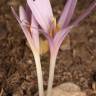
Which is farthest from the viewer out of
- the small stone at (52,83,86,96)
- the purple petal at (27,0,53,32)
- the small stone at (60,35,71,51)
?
the small stone at (60,35,71,51)

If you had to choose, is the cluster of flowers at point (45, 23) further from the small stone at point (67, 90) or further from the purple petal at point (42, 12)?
the small stone at point (67, 90)

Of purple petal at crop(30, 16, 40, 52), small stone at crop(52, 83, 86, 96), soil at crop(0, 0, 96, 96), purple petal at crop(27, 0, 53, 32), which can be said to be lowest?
small stone at crop(52, 83, 86, 96)

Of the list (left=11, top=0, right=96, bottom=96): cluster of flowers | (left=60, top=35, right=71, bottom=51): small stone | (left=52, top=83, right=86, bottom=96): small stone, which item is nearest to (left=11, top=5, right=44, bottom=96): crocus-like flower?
(left=11, top=0, right=96, bottom=96): cluster of flowers

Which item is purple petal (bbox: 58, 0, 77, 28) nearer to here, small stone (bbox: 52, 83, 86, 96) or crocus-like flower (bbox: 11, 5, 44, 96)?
crocus-like flower (bbox: 11, 5, 44, 96)

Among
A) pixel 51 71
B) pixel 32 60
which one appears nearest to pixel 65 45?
pixel 32 60

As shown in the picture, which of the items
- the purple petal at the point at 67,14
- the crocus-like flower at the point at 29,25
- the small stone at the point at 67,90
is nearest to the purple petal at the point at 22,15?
the crocus-like flower at the point at 29,25

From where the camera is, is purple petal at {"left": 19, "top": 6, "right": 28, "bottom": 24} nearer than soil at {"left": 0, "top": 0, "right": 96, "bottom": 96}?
Yes

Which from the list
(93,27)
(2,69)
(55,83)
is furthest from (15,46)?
(93,27)
